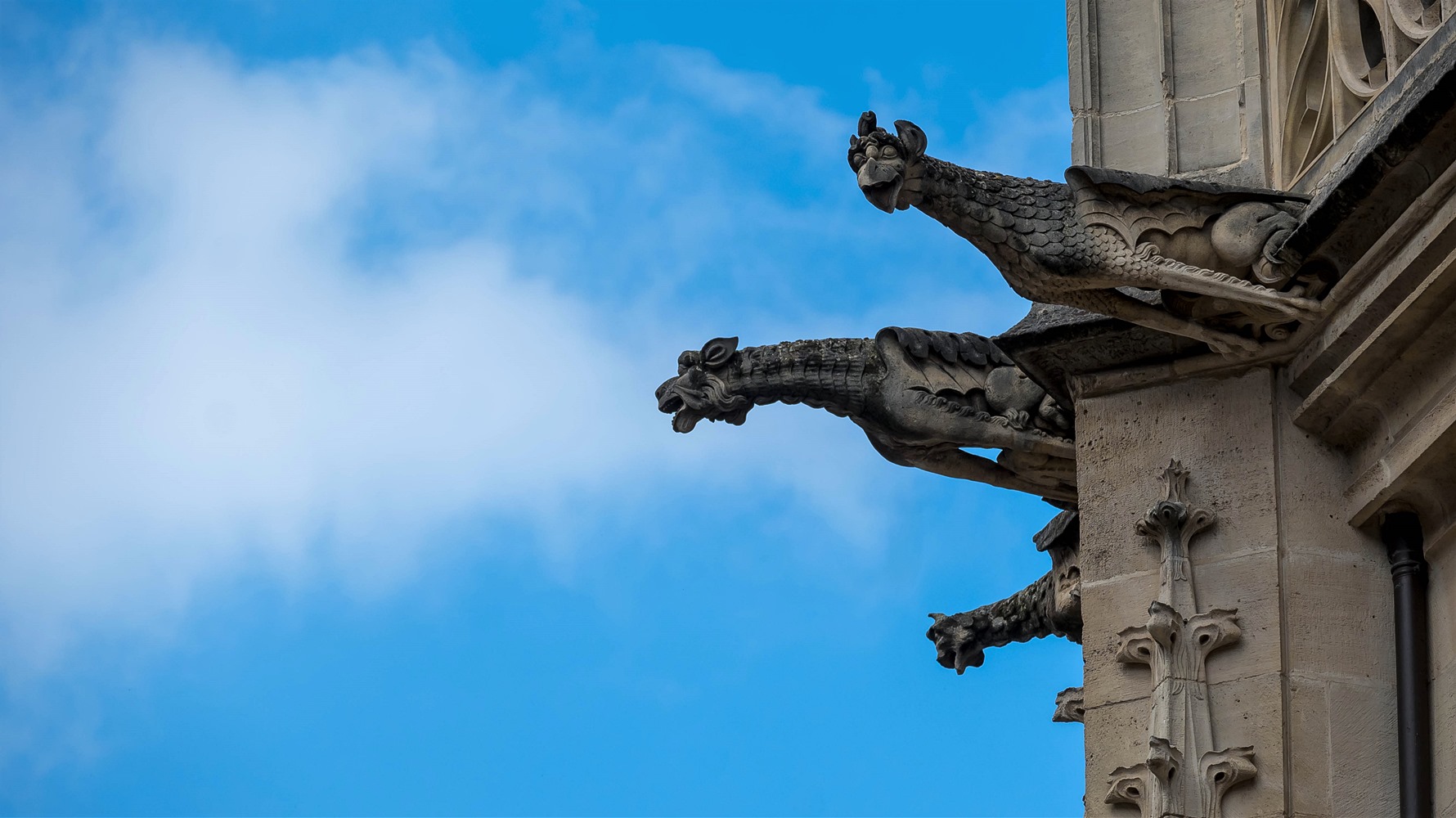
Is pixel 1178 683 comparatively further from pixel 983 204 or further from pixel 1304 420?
pixel 983 204

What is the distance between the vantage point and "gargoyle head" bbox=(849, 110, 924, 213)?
33.6ft

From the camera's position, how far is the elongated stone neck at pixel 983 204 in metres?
10.4

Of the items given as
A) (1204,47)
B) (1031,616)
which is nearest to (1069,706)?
(1031,616)

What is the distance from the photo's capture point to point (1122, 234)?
34.0 ft

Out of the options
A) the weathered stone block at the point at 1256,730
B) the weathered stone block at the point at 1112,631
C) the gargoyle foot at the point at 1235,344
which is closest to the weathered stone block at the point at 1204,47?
the gargoyle foot at the point at 1235,344

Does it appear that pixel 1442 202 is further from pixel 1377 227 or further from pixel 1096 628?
pixel 1096 628

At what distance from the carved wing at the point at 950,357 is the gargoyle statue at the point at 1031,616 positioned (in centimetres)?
63

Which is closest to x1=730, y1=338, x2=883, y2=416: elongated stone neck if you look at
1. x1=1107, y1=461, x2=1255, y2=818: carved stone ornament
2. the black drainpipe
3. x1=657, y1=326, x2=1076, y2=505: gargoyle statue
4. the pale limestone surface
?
x1=657, y1=326, x2=1076, y2=505: gargoyle statue

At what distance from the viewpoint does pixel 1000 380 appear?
11578mm

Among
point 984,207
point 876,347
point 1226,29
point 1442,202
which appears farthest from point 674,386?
point 1442,202

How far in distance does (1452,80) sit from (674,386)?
3.28 metres

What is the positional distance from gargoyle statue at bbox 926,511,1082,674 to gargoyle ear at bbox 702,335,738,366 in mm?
1412

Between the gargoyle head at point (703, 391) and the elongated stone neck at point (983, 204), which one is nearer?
the elongated stone neck at point (983, 204)

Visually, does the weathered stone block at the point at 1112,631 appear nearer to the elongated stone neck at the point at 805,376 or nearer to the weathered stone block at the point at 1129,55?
the elongated stone neck at the point at 805,376
